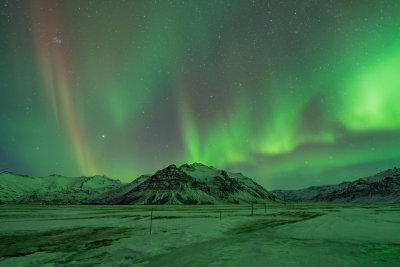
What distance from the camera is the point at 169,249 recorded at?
13148 mm

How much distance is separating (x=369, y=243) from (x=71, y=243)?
61.4 feet

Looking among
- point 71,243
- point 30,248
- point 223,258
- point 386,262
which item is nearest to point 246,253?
point 223,258

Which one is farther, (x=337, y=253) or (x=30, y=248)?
(x=30, y=248)

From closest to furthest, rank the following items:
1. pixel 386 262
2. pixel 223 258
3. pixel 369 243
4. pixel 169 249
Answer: pixel 386 262
pixel 223 258
pixel 169 249
pixel 369 243

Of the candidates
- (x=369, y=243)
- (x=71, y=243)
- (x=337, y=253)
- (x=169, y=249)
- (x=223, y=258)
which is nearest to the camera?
(x=223, y=258)

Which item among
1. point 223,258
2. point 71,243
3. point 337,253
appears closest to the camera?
point 223,258

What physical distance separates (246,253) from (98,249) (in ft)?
27.2

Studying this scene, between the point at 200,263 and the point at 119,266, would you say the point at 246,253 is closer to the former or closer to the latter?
the point at 200,263

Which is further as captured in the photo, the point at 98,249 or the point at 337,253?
the point at 98,249

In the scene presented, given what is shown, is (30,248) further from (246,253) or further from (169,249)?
(246,253)

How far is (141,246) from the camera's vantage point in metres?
14.0

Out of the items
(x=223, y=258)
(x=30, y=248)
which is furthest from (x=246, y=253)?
(x=30, y=248)

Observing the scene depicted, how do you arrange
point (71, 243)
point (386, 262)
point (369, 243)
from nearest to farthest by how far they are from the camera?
point (386, 262) < point (369, 243) < point (71, 243)

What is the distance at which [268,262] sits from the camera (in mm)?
9648
